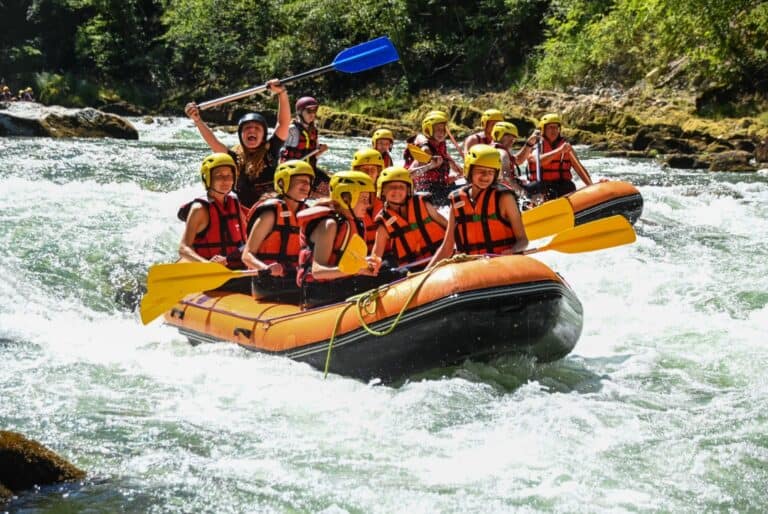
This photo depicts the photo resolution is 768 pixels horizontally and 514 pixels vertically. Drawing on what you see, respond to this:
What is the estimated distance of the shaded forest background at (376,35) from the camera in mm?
18906

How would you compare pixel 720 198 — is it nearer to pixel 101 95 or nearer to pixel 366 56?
pixel 366 56

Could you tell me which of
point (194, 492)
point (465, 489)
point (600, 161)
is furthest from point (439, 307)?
point (600, 161)

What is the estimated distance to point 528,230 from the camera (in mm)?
6695

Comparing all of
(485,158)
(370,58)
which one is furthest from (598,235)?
(370,58)

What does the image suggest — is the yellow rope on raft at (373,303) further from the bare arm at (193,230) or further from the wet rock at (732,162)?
the wet rock at (732,162)

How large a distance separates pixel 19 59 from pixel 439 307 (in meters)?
32.6

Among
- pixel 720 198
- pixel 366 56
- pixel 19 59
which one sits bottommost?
pixel 720 198

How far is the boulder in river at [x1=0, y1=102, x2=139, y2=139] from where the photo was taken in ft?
56.5

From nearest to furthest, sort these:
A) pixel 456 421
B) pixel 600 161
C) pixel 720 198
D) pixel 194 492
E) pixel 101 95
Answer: pixel 194 492 → pixel 456 421 → pixel 720 198 → pixel 600 161 → pixel 101 95

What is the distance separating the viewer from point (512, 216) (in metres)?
6.06

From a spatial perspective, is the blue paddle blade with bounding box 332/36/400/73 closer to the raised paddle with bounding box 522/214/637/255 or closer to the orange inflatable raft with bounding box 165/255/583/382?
the raised paddle with bounding box 522/214/637/255

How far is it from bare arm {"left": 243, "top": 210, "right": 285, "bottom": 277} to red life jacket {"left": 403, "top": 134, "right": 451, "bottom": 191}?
14.7 feet

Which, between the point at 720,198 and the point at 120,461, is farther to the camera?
the point at 720,198

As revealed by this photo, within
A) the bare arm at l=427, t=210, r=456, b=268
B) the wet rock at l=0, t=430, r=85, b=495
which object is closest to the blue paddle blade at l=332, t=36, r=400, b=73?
the bare arm at l=427, t=210, r=456, b=268
